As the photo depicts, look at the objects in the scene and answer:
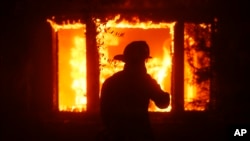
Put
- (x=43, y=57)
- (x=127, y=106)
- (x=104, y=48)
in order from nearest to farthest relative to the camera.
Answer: (x=127, y=106) → (x=104, y=48) → (x=43, y=57)

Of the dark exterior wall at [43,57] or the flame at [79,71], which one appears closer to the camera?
the dark exterior wall at [43,57]

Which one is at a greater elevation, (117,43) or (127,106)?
(117,43)

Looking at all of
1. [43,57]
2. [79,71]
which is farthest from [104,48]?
[43,57]

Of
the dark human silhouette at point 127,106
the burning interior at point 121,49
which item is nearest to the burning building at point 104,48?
the burning interior at point 121,49

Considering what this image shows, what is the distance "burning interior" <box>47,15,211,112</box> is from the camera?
874cm

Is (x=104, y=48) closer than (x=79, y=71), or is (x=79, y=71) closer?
(x=104, y=48)

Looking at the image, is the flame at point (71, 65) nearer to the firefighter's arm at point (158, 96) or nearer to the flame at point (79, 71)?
the flame at point (79, 71)

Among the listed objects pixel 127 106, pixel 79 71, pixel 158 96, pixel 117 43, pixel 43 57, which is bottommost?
pixel 127 106

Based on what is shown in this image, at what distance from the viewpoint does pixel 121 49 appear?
350 inches

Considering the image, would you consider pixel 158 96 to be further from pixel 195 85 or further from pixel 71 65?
pixel 71 65

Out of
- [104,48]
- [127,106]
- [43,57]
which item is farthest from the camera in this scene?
[43,57]

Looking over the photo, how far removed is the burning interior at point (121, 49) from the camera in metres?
8.74

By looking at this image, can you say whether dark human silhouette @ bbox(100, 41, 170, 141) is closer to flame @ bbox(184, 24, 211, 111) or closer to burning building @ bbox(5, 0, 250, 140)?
burning building @ bbox(5, 0, 250, 140)

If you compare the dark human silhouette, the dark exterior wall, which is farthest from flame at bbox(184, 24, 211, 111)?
the dark human silhouette
